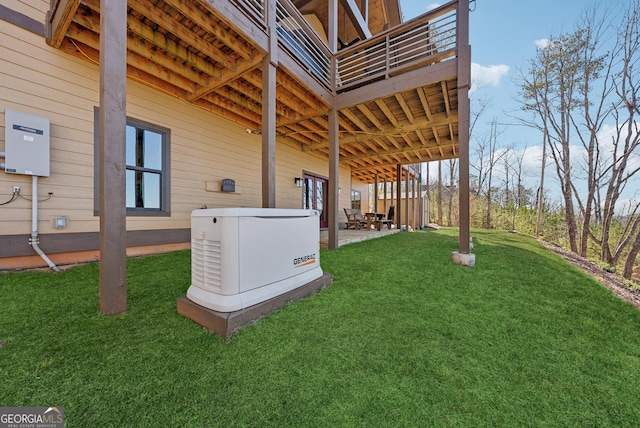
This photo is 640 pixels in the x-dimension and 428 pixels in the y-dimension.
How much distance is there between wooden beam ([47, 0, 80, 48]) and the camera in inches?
101

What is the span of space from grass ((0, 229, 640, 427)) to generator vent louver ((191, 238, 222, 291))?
12.2 inches

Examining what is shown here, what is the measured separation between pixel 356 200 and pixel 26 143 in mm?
10527

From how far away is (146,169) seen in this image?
3996mm

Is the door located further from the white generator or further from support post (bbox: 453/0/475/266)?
the white generator

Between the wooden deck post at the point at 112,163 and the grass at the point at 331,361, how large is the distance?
243 millimetres

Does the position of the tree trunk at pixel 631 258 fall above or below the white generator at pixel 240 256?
below

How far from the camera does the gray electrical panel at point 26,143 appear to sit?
8.67 ft

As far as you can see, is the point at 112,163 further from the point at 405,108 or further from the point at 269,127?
the point at 405,108

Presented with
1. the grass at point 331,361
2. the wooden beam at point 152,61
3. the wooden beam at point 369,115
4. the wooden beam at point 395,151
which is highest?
the wooden beam at point 152,61

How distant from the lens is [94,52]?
3.31m

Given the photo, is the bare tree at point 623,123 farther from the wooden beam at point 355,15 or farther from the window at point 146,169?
the window at point 146,169

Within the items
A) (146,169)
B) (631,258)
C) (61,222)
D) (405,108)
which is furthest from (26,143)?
(631,258)

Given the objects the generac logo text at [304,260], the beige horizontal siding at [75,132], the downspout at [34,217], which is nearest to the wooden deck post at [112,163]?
the generac logo text at [304,260]

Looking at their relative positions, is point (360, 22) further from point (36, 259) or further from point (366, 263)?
point (36, 259)
